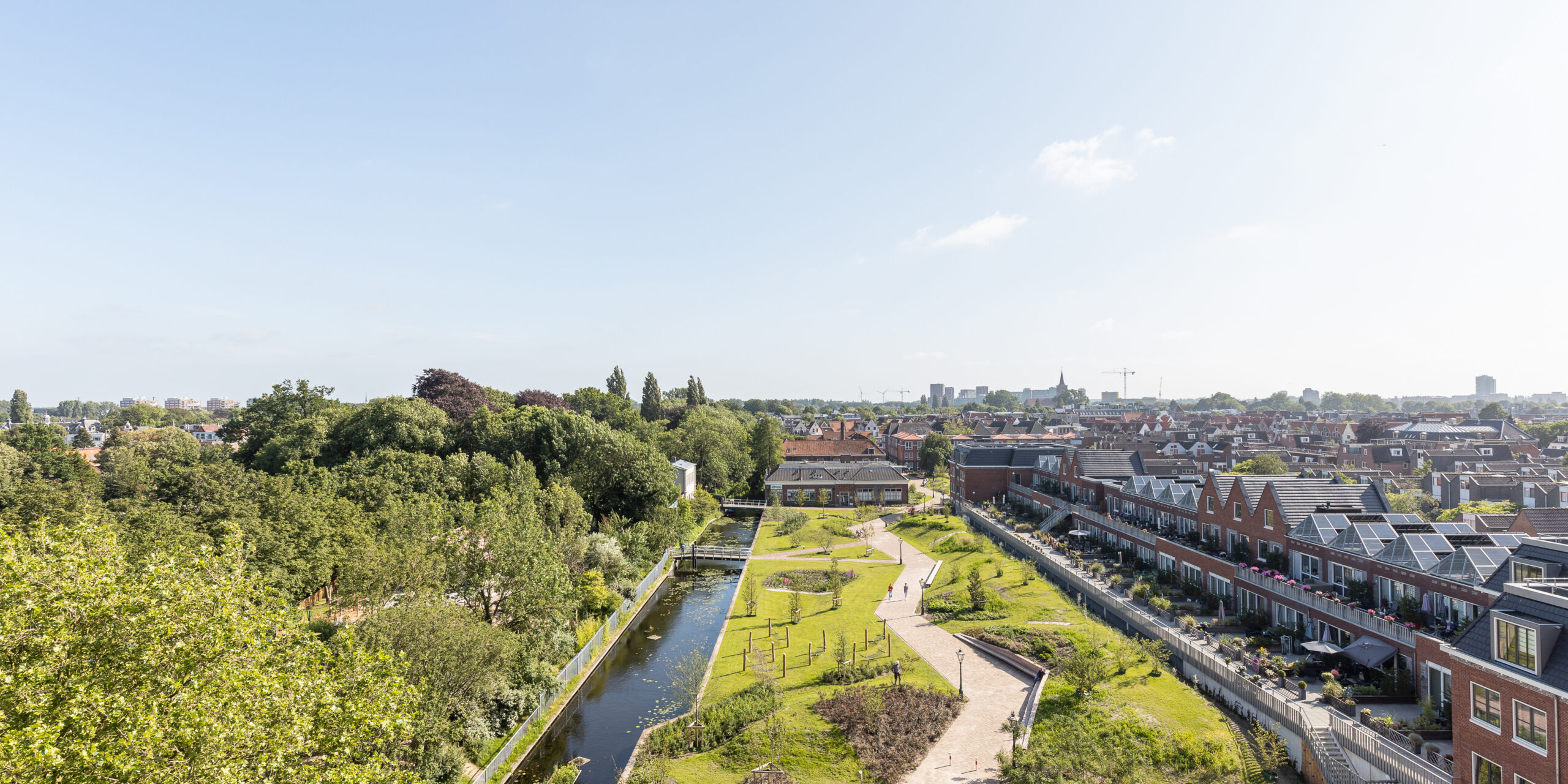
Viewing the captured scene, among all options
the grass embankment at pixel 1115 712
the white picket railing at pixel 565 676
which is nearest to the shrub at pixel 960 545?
the grass embankment at pixel 1115 712

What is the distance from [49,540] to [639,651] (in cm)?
2635

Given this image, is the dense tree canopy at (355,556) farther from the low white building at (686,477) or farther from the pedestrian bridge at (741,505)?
the low white building at (686,477)

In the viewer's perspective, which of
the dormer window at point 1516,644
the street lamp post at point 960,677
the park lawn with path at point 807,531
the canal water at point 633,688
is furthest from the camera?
the park lawn with path at point 807,531

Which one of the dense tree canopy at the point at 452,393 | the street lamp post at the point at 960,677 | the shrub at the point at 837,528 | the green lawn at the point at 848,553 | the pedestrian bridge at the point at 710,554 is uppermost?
the dense tree canopy at the point at 452,393

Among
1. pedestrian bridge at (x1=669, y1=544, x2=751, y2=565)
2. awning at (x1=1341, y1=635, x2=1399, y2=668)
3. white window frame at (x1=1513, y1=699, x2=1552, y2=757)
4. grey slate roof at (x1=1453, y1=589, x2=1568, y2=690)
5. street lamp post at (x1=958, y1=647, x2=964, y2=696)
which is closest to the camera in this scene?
white window frame at (x1=1513, y1=699, x2=1552, y2=757)

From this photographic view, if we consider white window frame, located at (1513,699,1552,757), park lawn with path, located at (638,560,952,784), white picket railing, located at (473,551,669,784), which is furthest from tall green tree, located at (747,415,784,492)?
white window frame, located at (1513,699,1552,757)

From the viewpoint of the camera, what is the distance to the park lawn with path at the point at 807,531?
193ft

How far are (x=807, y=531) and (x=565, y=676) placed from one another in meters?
33.6

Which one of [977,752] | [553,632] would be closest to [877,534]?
[553,632]

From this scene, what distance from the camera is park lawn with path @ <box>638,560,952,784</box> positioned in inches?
899

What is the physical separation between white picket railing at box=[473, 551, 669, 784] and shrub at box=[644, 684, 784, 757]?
491cm

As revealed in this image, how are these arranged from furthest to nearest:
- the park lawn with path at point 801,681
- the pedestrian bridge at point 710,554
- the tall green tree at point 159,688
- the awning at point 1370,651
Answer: the pedestrian bridge at point 710,554, the awning at point 1370,651, the park lawn with path at point 801,681, the tall green tree at point 159,688

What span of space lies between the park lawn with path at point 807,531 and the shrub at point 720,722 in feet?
96.4

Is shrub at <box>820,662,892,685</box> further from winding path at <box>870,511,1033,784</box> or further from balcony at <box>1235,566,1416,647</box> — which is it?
balcony at <box>1235,566,1416,647</box>
